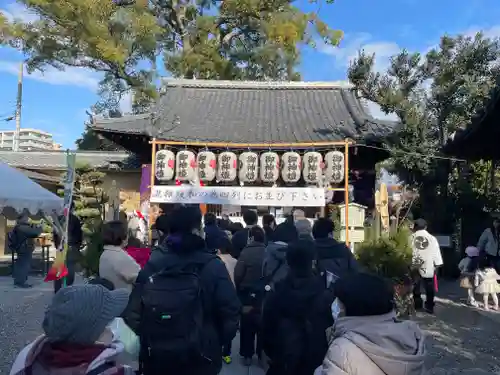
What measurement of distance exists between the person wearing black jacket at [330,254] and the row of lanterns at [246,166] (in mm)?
8743

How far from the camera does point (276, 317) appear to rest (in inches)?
160

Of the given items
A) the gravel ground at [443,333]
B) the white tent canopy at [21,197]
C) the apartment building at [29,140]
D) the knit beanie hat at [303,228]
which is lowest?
the gravel ground at [443,333]

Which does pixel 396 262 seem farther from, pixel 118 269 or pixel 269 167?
pixel 269 167

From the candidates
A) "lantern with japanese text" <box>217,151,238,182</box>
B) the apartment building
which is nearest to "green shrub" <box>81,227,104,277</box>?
"lantern with japanese text" <box>217,151,238,182</box>

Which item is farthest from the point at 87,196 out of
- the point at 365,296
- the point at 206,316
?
the point at 365,296

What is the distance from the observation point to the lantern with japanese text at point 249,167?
14047mm

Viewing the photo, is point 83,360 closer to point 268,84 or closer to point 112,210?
point 112,210

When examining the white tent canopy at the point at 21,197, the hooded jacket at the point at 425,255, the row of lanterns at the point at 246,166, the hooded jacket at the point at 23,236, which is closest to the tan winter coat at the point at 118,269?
the white tent canopy at the point at 21,197

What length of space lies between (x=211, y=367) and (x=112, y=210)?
1375cm

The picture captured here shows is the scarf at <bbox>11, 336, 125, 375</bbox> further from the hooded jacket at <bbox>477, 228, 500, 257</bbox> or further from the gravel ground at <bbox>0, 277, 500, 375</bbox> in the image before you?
the hooded jacket at <bbox>477, 228, 500, 257</bbox>

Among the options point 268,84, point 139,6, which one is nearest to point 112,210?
point 268,84

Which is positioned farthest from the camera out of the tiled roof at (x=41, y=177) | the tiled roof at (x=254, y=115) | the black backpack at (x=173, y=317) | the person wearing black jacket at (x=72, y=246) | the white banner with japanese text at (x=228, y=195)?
the tiled roof at (x=41, y=177)

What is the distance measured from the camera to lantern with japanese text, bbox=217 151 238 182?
46.0ft

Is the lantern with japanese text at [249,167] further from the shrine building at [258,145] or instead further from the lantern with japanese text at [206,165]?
the lantern with japanese text at [206,165]
